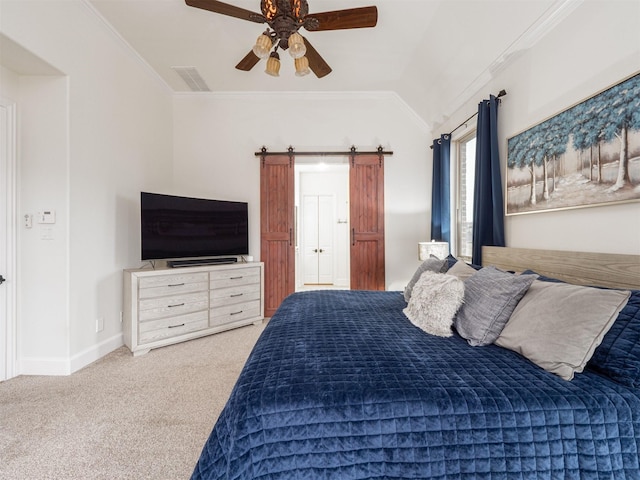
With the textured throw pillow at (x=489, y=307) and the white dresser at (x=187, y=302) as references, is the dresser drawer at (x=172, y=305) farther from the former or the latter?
the textured throw pillow at (x=489, y=307)

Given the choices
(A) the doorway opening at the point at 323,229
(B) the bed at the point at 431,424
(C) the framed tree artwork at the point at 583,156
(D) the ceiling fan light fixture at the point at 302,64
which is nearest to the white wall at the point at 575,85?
(C) the framed tree artwork at the point at 583,156

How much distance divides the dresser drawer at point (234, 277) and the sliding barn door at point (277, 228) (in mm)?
442

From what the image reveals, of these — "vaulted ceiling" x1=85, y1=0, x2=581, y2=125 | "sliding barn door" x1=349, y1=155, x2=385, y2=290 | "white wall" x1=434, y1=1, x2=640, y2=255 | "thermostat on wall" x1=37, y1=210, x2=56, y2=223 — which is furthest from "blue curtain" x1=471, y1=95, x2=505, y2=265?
"thermostat on wall" x1=37, y1=210, x2=56, y2=223

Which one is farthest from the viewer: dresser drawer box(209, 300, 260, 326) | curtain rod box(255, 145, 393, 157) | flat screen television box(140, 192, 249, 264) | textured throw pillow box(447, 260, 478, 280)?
curtain rod box(255, 145, 393, 157)

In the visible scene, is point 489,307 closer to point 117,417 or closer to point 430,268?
point 430,268

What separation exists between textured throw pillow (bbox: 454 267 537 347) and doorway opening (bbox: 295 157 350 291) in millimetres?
4517

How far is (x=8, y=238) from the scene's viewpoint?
86.1 inches

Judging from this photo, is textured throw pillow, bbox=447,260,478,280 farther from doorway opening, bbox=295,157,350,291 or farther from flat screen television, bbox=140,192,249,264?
doorway opening, bbox=295,157,350,291

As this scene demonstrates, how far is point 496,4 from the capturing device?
208 centimetres

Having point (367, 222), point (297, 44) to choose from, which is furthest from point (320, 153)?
point (297, 44)

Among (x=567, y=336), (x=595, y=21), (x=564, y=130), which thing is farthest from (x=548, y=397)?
(x=595, y=21)

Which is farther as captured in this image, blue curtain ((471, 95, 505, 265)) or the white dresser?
the white dresser

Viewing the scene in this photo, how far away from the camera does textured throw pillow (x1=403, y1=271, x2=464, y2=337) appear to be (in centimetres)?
155

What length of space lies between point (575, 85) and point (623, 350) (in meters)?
1.63
